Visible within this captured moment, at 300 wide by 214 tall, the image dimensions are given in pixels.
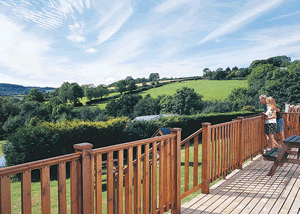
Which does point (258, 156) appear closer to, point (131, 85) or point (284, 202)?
point (284, 202)

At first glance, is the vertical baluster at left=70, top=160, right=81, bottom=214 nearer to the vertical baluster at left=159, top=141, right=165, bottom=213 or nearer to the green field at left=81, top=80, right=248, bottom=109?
the vertical baluster at left=159, top=141, right=165, bottom=213

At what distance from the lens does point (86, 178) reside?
1.64 meters

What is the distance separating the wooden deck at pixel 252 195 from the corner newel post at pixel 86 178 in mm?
1654

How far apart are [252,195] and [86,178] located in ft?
9.10

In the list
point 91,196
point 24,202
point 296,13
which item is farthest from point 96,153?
point 296,13

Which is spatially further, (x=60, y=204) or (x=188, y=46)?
(x=188, y=46)

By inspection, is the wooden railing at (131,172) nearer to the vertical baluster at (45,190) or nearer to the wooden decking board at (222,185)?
the vertical baluster at (45,190)

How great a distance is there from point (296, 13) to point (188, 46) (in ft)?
71.9

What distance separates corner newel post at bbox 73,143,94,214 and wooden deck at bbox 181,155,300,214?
5.43ft

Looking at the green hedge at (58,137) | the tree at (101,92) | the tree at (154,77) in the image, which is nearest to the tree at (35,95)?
the tree at (101,92)

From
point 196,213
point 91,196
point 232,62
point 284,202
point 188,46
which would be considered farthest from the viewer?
point 232,62

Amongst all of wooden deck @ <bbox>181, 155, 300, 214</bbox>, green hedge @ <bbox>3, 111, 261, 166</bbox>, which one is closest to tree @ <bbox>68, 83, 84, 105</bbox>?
green hedge @ <bbox>3, 111, 261, 166</bbox>

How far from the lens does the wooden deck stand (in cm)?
290

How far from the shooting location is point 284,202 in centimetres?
305
